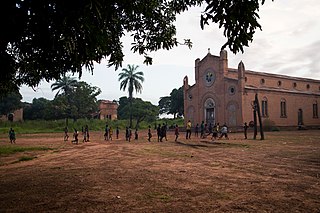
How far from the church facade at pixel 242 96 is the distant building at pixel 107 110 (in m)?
32.3

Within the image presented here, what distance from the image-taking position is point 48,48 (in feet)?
19.4

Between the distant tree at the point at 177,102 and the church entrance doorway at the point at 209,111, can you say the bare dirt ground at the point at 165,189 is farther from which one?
the distant tree at the point at 177,102

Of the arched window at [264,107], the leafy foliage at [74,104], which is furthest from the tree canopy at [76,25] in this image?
the leafy foliage at [74,104]

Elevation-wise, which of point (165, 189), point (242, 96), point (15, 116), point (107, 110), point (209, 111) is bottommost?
point (165, 189)

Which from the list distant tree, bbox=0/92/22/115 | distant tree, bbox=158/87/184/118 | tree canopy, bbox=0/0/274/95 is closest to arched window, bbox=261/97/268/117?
distant tree, bbox=158/87/184/118

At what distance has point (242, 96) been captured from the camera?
121ft

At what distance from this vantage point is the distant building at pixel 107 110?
7184 centimetres

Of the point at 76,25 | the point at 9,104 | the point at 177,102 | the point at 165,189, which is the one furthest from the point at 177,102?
the point at 76,25

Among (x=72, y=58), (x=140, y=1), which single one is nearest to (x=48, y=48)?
(x=72, y=58)

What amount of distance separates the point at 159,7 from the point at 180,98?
197 ft

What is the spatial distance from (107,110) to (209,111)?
3797 centimetres

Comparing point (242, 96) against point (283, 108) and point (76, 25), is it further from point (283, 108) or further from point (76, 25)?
point (76, 25)

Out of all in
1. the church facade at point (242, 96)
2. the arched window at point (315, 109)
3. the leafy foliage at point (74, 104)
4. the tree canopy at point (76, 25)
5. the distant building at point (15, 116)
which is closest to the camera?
the tree canopy at point (76, 25)

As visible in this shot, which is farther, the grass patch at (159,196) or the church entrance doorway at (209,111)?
the church entrance doorway at (209,111)
